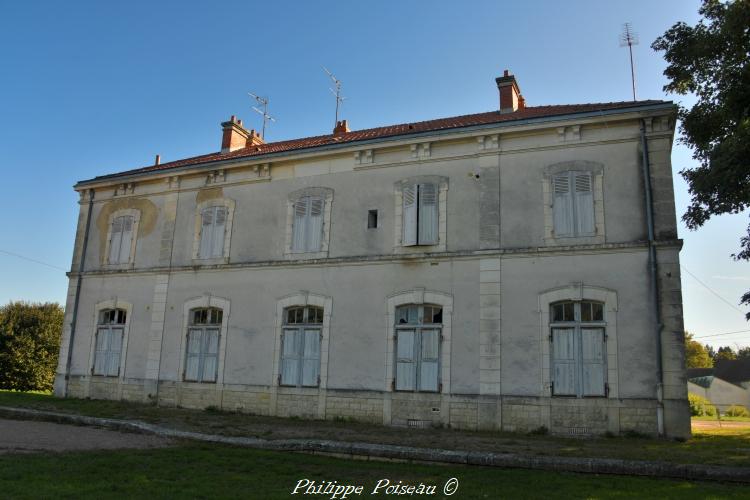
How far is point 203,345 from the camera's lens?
1433cm

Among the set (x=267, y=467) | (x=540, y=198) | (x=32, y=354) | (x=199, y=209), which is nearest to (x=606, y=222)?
(x=540, y=198)

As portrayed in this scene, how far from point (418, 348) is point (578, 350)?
3.00 metres

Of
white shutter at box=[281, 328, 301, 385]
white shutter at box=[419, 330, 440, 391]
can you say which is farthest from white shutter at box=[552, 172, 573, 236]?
white shutter at box=[281, 328, 301, 385]

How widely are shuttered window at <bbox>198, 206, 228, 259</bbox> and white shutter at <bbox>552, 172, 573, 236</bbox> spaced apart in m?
Answer: 7.67

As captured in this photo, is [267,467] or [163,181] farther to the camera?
[163,181]

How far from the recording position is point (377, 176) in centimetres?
1340

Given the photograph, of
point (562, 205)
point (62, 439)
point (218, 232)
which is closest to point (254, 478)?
point (62, 439)

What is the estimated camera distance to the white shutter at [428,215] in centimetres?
1255

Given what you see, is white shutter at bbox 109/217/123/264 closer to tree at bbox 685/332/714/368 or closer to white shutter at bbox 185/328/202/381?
white shutter at bbox 185/328/202/381

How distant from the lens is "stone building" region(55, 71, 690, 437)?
10.9m

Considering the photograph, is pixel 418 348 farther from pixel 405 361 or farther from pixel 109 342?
pixel 109 342

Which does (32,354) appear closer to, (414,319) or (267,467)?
(414,319)

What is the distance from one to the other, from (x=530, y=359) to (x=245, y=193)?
7.69 metres

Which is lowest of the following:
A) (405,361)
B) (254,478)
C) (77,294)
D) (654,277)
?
(254,478)
